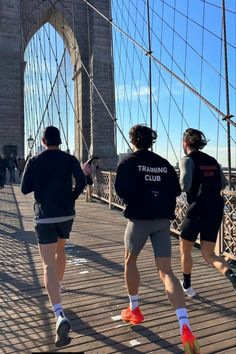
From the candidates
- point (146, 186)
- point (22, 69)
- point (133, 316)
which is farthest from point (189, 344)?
point (22, 69)

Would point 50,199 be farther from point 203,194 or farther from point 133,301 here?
point 203,194

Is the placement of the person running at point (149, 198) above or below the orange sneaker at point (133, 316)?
above

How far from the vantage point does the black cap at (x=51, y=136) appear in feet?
8.21

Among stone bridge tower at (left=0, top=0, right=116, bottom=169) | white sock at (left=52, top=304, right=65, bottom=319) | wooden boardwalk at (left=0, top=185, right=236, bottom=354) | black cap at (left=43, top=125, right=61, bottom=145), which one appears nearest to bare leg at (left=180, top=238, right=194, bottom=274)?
wooden boardwalk at (left=0, top=185, right=236, bottom=354)

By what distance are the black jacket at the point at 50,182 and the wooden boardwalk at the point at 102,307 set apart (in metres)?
0.71

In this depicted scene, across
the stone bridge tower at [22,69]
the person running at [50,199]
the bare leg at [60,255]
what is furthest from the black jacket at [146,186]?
the stone bridge tower at [22,69]

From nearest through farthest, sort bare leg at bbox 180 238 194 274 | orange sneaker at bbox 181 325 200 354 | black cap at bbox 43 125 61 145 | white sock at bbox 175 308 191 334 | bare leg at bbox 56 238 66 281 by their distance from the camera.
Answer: orange sneaker at bbox 181 325 200 354 < white sock at bbox 175 308 191 334 < black cap at bbox 43 125 61 145 < bare leg at bbox 56 238 66 281 < bare leg at bbox 180 238 194 274

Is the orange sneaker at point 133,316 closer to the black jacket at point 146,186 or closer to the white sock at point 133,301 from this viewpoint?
the white sock at point 133,301

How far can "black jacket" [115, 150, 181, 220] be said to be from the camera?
89.8 inches

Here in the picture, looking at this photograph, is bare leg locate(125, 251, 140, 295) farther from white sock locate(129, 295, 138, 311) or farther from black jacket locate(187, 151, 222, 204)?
black jacket locate(187, 151, 222, 204)

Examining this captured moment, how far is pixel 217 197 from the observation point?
2.75 m

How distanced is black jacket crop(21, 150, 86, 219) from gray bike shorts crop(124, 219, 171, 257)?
43 cm

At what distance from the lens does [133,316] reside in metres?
2.54

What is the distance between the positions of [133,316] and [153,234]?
567 mm
